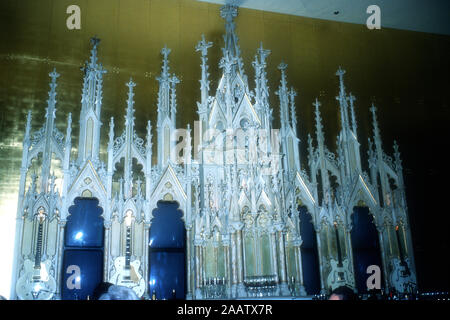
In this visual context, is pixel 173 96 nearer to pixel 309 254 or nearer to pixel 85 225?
pixel 85 225

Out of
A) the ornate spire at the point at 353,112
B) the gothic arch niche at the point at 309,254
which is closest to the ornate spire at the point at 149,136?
the gothic arch niche at the point at 309,254

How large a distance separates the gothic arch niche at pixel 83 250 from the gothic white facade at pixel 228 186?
26cm

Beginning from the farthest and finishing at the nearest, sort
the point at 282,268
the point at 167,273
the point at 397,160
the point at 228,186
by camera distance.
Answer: the point at 397,160, the point at 167,273, the point at 228,186, the point at 282,268

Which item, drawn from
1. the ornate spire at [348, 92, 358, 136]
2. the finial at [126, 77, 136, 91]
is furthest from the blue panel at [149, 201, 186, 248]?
the ornate spire at [348, 92, 358, 136]

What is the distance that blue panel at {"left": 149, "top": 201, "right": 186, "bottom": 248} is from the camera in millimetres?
12344

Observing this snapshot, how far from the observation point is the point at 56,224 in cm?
1159

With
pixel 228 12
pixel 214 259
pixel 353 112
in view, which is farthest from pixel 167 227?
pixel 228 12

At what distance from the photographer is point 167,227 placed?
12.4 m

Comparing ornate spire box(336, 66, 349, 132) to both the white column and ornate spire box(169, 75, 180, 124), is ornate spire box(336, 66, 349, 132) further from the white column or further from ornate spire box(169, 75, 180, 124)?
ornate spire box(169, 75, 180, 124)

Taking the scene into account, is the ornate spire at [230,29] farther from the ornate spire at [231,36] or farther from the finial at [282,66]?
→ the finial at [282,66]

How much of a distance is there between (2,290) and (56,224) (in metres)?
1.83

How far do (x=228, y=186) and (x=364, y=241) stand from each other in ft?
15.7
